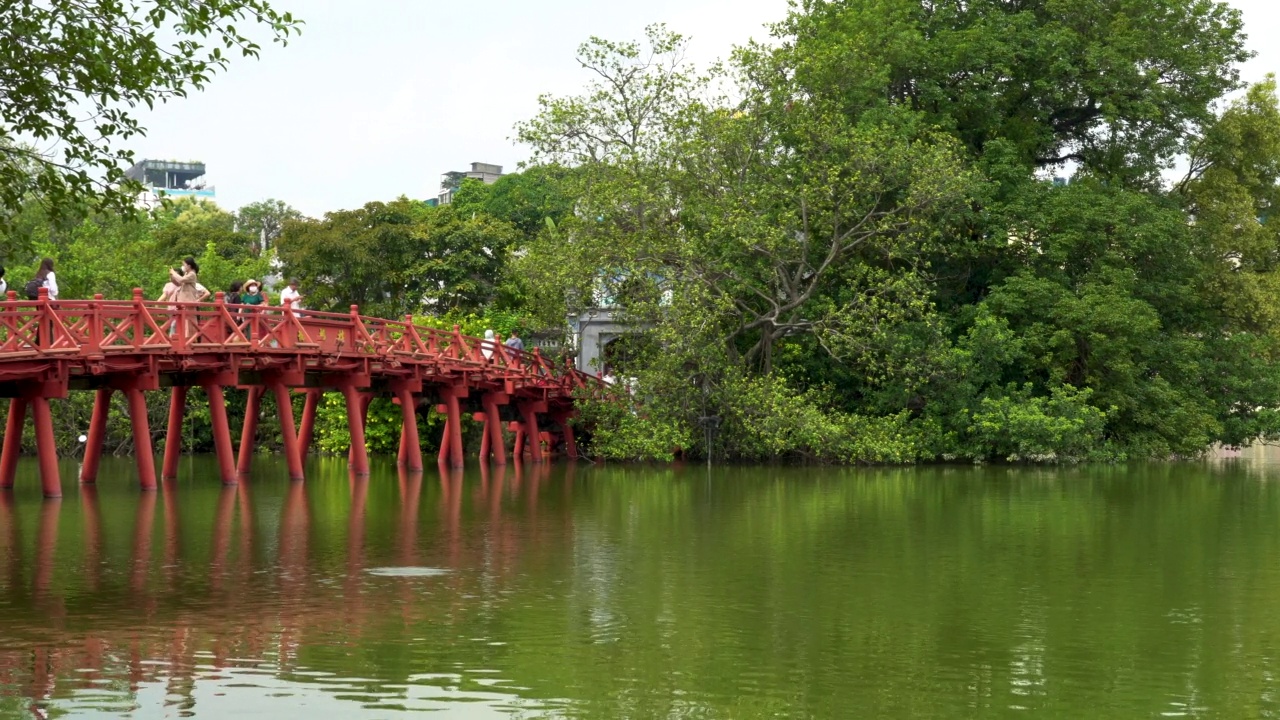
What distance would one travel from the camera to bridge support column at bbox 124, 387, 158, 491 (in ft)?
103

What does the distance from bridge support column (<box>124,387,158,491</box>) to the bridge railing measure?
3.54 ft

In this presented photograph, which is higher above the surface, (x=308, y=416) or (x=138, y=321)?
(x=138, y=321)

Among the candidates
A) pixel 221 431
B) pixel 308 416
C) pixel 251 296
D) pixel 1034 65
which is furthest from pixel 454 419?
pixel 1034 65

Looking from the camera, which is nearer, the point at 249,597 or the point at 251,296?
the point at 249,597

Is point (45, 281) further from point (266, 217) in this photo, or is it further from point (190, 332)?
point (266, 217)

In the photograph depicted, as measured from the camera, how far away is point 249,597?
16.3 m

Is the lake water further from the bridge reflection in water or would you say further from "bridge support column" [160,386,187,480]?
"bridge support column" [160,386,187,480]

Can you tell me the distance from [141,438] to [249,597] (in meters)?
16.8

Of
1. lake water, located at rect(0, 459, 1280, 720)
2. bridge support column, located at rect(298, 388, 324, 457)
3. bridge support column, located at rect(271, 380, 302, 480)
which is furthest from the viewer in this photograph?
bridge support column, located at rect(298, 388, 324, 457)

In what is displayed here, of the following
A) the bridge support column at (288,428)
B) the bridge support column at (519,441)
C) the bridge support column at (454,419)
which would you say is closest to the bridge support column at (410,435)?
the bridge support column at (454,419)

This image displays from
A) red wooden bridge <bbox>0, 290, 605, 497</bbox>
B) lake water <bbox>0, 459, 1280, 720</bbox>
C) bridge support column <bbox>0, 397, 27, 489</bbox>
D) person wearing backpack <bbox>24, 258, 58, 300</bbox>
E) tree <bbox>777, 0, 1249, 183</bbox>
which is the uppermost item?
tree <bbox>777, 0, 1249, 183</bbox>

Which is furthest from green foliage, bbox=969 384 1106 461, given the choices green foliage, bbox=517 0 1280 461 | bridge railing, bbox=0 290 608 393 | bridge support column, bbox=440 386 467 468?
bridge support column, bbox=440 386 467 468

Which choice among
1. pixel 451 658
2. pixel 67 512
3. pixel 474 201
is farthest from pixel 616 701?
pixel 474 201

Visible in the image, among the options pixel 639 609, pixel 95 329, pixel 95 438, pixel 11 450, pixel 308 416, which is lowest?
pixel 639 609
